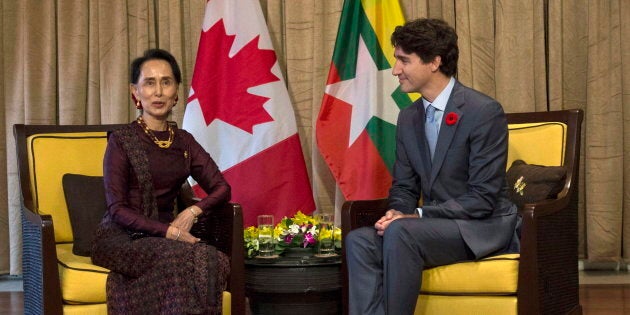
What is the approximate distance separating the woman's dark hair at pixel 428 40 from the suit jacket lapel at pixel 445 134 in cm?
15

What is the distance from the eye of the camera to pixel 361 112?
15.0 ft

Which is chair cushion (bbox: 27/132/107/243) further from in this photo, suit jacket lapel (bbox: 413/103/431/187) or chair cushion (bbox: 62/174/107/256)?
suit jacket lapel (bbox: 413/103/431/187)

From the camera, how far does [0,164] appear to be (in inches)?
203

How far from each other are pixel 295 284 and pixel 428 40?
3.45 feet

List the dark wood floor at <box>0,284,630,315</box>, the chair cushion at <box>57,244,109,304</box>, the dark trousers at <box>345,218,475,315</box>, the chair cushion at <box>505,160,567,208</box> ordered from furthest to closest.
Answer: the dark wood floor at <box>0,284,630,315</box> < the chair cushion at <box>505,160,567,208</box> < the chair cushion at <box>57,244,109,304</box> < the dark trousers at <box>345,218,475,315</box>

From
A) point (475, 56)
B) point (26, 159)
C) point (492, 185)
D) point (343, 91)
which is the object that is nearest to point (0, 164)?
point (26, 159)

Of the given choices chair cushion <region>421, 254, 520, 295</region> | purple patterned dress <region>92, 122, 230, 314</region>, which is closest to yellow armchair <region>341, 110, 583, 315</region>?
chair cushion <region>421, 254, 520, 295</region>

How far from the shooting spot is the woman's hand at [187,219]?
3.27 m

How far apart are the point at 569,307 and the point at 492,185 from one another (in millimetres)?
635

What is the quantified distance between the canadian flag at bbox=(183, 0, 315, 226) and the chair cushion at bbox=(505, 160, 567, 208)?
128cm

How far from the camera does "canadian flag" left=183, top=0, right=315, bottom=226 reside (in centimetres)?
448

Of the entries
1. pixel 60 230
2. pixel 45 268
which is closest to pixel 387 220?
pixel 45 268

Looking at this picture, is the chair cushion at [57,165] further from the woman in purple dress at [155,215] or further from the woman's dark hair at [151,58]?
the woman's dark hair at [151,58]

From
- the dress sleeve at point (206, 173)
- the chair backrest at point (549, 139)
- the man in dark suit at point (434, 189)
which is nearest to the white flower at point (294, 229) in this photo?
the dress sleeve at point (206, 173)
